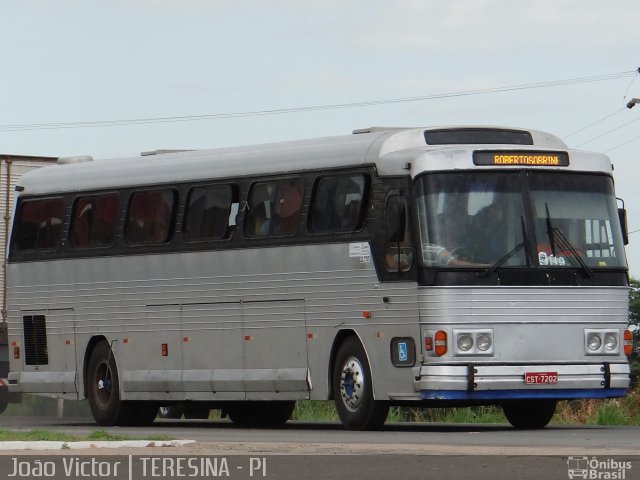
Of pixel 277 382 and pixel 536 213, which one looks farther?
pixel 277 382

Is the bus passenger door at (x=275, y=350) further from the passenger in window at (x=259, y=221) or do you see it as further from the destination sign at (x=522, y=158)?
the destination sign at (x=522, y=158)

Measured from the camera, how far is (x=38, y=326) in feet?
88.0

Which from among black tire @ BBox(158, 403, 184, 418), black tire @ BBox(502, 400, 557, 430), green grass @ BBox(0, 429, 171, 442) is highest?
black tire @ BBox(158, 403, 184, 418)

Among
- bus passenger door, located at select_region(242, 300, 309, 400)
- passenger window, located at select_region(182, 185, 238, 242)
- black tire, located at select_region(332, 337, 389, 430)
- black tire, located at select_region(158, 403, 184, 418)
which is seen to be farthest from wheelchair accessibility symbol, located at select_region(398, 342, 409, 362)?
black tire, located at select_region(158, 403, 184, 418)

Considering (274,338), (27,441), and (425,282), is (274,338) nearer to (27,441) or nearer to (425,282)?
(425,282)

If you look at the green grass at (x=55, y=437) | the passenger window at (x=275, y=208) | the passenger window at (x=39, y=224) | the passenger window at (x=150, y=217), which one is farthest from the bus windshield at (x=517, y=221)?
the passenger window at (x=39, y=224)

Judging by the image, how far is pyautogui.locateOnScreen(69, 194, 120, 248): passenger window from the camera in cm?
2558

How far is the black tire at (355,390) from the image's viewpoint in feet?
70.8

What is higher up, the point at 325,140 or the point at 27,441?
the point at 325,140

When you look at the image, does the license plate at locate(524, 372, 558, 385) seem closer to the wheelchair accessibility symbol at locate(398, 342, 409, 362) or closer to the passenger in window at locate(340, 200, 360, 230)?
the wheelchair accessibility symbol at locate(398, 342, 409, 362)

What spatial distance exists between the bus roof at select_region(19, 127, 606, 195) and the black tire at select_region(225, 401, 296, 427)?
11.5 feet

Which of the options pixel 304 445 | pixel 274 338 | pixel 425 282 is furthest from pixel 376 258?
pixel 304 445

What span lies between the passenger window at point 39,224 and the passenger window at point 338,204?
5352 millimetres
